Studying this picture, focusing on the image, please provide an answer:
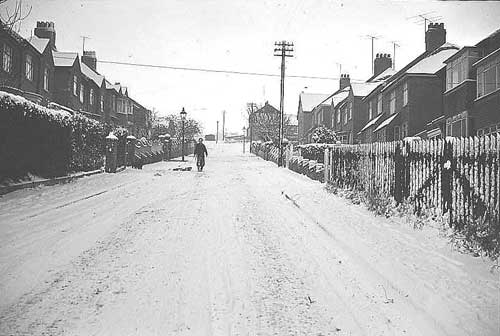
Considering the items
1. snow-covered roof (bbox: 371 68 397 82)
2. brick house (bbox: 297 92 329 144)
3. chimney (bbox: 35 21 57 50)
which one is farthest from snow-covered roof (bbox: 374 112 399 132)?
brick house (bbox: 297 92 329 144)

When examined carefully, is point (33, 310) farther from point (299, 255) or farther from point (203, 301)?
point (299, 255)

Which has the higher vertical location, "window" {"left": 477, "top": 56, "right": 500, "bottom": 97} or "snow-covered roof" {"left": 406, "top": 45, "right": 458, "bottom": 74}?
"snow-covered roof" {"left": 406, "top": 45, "right": 458, "bottom": 74}

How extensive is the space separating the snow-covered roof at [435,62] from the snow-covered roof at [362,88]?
9.73 m

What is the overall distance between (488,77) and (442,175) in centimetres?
1497

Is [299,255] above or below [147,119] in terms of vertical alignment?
below

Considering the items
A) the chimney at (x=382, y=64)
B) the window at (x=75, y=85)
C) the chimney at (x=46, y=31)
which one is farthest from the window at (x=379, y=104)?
the chimney at (x=46, y=31)

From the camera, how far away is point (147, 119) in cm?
5100

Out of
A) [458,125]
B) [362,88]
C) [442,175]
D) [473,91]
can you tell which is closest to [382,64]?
[362,88]

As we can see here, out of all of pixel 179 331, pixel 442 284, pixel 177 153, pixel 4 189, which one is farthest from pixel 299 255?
pixel 177 153

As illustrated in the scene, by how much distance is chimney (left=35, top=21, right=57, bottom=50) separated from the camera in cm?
487

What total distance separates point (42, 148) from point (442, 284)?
7642 mm

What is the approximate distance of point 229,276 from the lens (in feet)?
14.4

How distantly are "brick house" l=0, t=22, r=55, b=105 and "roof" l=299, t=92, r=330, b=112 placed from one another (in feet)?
179

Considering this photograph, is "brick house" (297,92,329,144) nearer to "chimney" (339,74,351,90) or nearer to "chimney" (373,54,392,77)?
"chimney" (339,74,351,90)
